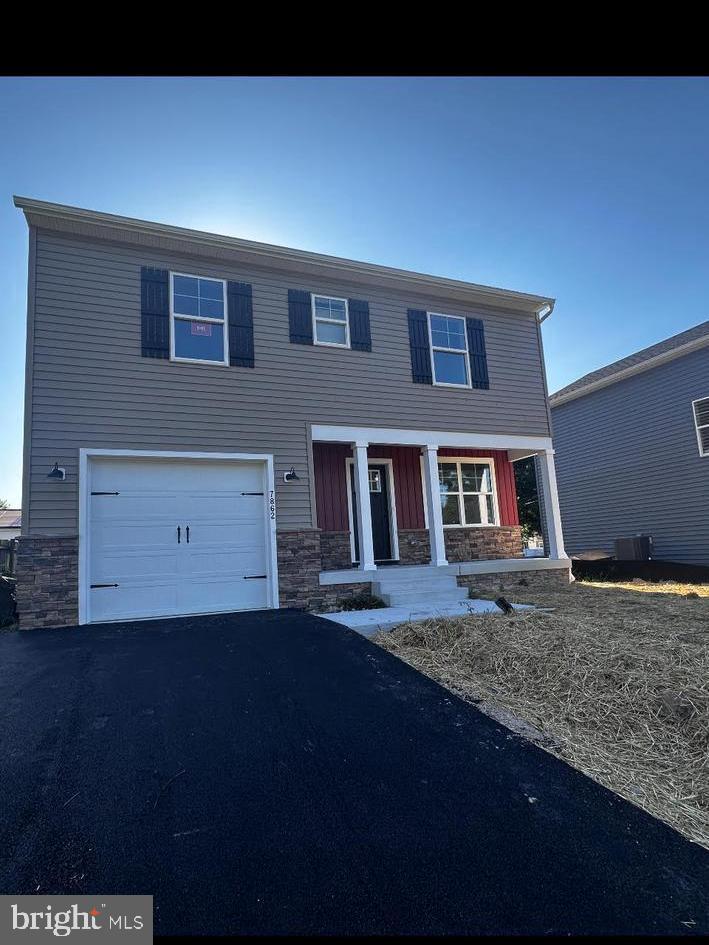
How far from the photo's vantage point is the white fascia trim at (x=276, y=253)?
6.76 metres

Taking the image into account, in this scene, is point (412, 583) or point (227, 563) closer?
point (227, 563)

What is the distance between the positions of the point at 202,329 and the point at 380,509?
4593 mm

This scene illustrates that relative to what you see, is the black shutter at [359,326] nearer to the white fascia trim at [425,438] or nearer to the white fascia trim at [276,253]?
the white fascia trim at [276,253]

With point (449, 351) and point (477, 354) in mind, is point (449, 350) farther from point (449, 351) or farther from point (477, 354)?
point (477, 354)

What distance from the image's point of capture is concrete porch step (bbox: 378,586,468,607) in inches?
292

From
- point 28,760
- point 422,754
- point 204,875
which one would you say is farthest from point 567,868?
point 28,760

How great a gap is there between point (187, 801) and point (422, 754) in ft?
4.19

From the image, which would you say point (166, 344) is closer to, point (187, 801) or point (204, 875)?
point (187, 801)

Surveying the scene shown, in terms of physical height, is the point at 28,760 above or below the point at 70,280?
below

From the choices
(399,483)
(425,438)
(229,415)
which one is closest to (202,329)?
(229,415)

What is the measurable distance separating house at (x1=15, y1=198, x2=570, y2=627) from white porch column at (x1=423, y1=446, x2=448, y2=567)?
3 centimetres

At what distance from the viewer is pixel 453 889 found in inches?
71.4

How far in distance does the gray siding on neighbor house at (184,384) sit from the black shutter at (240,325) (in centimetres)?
11

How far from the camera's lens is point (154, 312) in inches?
286
